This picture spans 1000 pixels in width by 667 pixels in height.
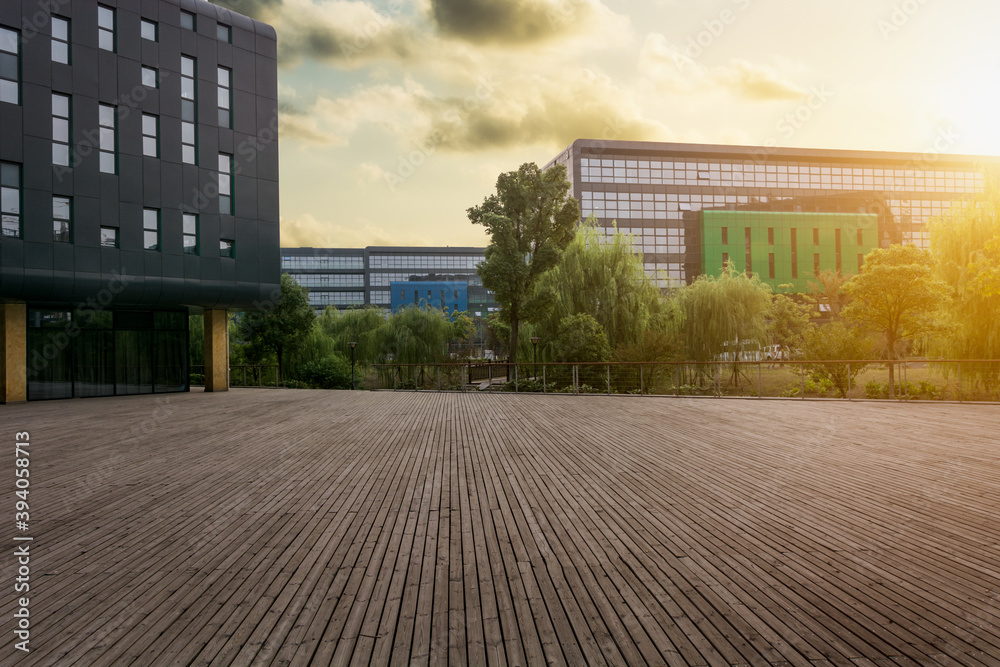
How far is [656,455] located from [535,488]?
2.50 metres

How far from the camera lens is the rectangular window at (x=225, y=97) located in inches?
888

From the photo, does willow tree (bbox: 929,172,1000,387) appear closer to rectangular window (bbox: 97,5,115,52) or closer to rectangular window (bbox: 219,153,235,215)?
rectangular window (bbox: 219,153,235,215)

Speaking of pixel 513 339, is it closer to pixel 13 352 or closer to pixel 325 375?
pixel 325 375

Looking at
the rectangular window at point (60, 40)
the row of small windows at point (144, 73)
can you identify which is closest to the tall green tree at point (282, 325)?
the row of small windows at point (144, 73)

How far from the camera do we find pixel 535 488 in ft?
20.8

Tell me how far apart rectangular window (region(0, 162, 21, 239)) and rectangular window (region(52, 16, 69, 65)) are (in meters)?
3.86

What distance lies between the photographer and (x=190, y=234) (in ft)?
70.1

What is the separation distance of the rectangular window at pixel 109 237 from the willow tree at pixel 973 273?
2540cm

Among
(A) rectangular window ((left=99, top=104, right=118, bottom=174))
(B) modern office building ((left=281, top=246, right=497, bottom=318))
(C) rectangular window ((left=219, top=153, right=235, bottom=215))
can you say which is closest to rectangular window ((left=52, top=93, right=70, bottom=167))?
(A) rectangular window ((left=99, top=104, right=118, bottom=174))

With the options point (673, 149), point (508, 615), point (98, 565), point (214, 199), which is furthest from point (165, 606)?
point (673, 149)

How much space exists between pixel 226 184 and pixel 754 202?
60.6 m

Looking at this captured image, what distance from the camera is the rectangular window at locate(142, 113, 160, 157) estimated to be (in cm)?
2044

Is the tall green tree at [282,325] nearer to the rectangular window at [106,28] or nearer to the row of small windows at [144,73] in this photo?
the row of small windows at [144,73]

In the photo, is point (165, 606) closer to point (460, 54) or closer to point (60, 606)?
point (60, 606)
